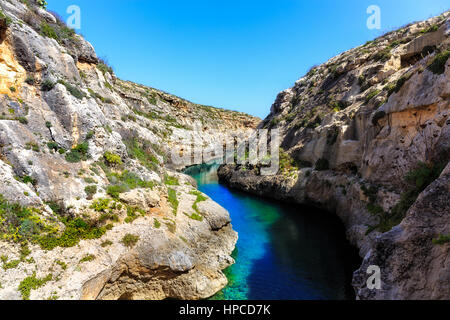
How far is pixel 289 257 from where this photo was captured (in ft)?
60.7

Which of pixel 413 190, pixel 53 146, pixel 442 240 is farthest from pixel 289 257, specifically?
pixel 53 146

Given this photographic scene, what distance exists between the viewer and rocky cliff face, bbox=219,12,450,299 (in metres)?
7.84

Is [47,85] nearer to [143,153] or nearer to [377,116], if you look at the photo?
[143,153]

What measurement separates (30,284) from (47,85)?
12.5m

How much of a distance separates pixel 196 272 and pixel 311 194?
2029 centimetres

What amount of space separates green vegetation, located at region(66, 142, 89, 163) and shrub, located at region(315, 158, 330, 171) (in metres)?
25.3

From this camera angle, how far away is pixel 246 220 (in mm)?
27094

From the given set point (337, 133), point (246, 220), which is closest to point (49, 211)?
point (246, 220)

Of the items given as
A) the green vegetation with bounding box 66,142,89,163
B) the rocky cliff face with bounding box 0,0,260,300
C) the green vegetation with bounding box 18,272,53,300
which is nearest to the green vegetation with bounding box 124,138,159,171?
the rocky cliff face with bounding box 0,0,260,300

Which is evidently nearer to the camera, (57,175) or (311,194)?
(57,175)

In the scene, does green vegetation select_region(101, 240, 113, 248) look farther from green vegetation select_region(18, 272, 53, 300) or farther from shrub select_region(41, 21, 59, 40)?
shrub select_region(41, 21, 59, 40)
